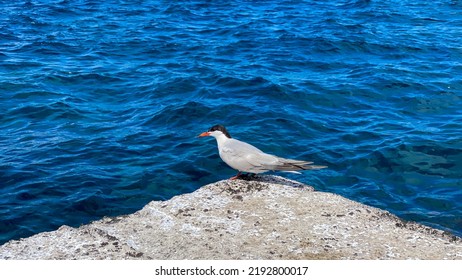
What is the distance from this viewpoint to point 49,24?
2070cm

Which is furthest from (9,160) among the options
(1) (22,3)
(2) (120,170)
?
(1) (22,3)

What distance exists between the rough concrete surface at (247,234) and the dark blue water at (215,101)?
220 centimetres

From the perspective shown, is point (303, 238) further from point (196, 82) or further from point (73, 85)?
point (73, 85)

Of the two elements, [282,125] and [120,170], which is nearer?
[120,170]

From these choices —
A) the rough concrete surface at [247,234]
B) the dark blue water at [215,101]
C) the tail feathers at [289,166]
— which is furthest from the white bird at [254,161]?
the dark blue water at [215,101]

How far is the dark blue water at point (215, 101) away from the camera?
36.8 ft

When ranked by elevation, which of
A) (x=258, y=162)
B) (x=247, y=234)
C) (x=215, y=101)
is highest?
(x=258, y=162)

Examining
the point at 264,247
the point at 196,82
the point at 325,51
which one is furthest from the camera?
the point at 325,51

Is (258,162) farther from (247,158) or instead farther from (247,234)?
(247,234)

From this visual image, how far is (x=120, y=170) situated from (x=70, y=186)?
1.03m

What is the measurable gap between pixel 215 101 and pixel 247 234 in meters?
7.40

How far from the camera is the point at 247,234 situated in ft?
25.3

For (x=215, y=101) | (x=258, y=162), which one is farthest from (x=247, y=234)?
(x=215, y=101)

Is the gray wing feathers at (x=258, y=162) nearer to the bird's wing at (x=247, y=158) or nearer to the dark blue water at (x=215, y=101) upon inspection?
the bird's wing at (x=247, y=158)
